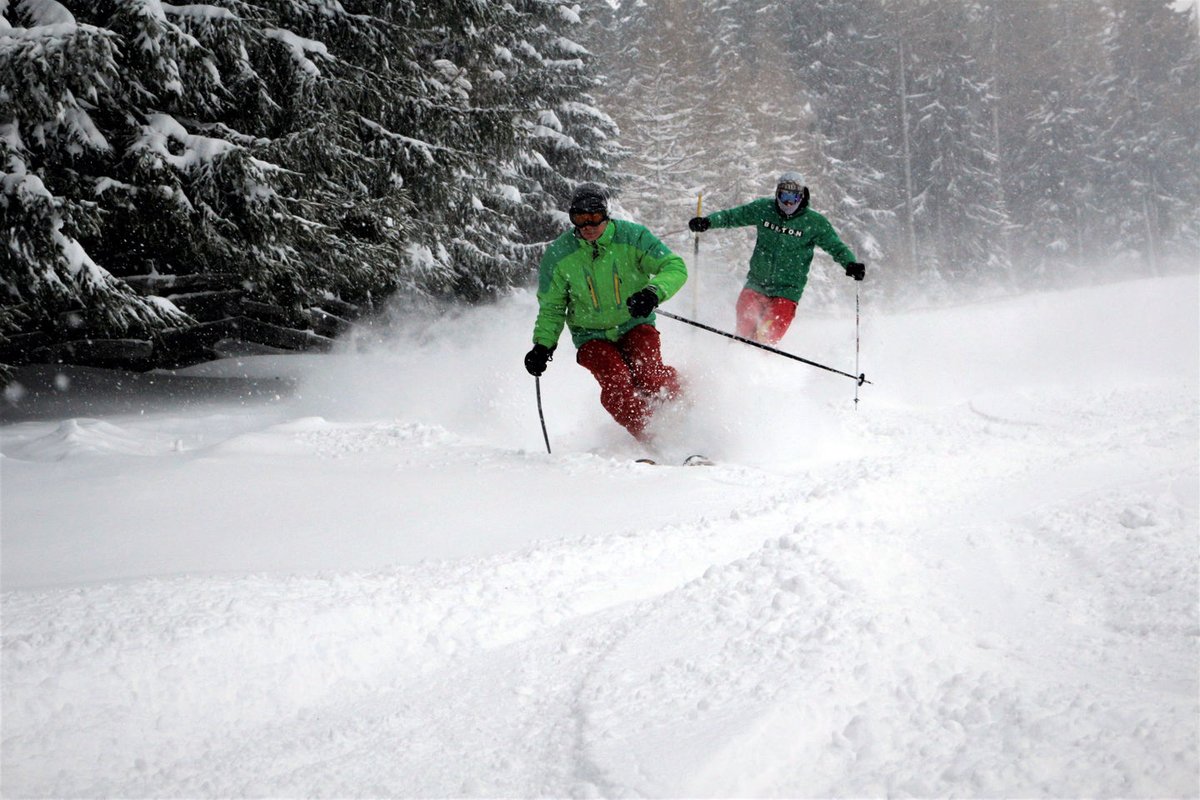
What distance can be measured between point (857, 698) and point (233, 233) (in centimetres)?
756

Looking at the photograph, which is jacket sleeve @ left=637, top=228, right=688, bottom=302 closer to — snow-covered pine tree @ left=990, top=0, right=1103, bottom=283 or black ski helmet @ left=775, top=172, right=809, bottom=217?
black ski helmet @ left=775, top=172, right=809, bottom=217

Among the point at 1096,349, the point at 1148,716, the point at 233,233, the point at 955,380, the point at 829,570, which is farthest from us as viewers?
the point at 1096,349

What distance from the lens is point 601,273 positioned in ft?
19.2

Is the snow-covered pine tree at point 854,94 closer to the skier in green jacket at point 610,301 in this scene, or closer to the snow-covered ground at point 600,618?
the skier in green jacket at point 610,301

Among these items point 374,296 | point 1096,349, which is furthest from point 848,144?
point 374,296

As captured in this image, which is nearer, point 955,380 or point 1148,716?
point 1148,716

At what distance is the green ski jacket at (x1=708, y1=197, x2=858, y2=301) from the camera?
795 centimetres

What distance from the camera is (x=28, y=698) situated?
6.86 ft

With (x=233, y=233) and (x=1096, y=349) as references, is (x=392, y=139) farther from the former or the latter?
(x=1096, y=349)

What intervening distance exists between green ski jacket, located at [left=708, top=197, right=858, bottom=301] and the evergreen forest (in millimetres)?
4412

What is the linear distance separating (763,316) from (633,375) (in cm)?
266

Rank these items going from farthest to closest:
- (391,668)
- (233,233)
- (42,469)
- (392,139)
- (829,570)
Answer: (392,139), (233,233), (42,469), (829,570), (391,668)

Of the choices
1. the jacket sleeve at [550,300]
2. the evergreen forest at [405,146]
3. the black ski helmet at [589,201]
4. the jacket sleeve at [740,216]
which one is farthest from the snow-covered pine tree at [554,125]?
the black ski helmet at [589,201]

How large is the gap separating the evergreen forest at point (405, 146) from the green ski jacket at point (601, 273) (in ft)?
11.6
